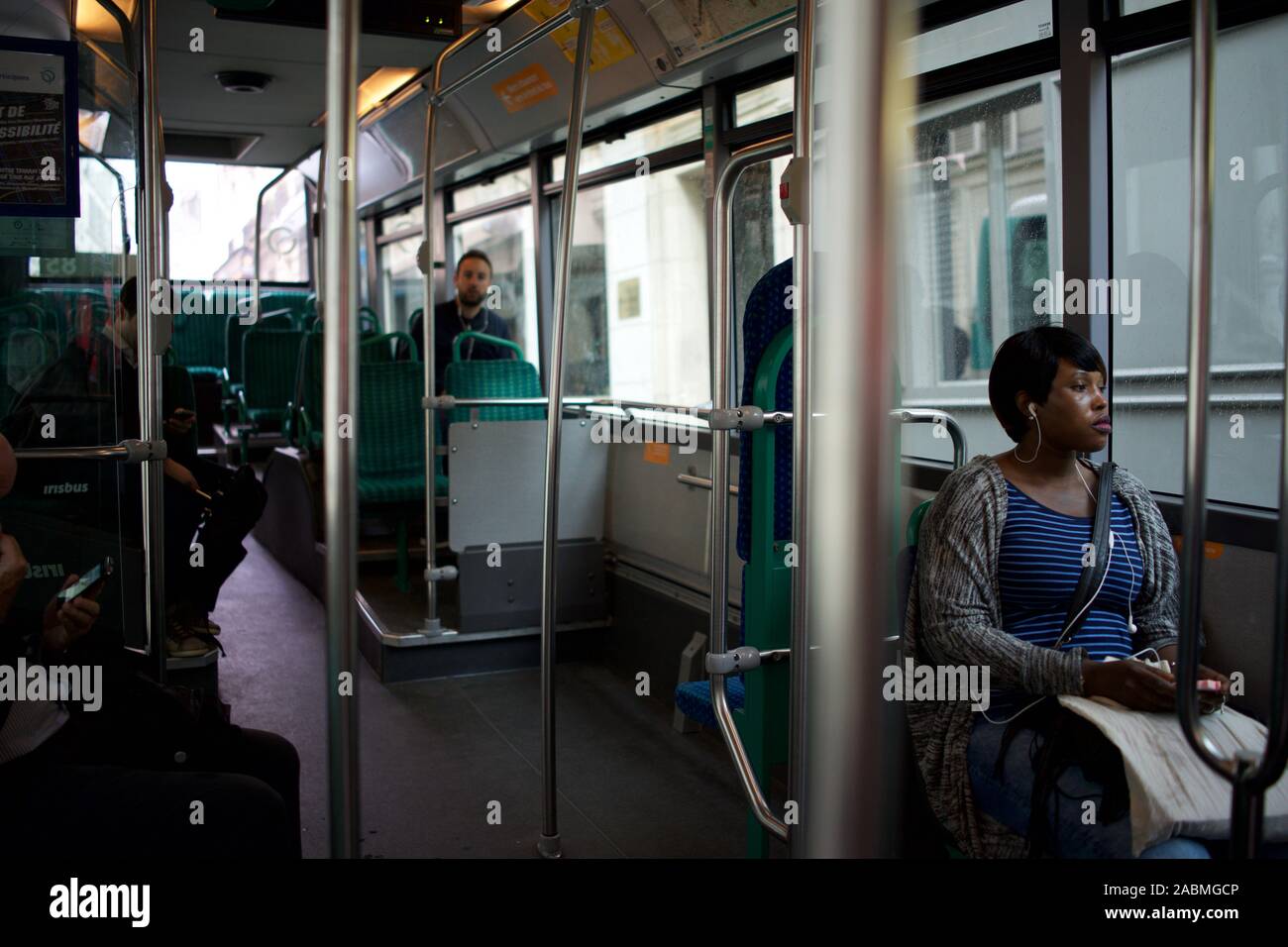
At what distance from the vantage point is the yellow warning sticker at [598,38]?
4922 mm

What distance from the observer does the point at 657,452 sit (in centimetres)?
490

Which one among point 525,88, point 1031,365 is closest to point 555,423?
point 1031,365

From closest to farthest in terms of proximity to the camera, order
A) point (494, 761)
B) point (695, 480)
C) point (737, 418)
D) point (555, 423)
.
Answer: point (737, 418) → point (555, 423) → point (494, 761) → point (695, 480)

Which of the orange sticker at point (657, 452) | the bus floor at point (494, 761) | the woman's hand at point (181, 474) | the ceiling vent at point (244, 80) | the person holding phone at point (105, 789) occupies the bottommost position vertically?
the bus floor at point (494, 761)

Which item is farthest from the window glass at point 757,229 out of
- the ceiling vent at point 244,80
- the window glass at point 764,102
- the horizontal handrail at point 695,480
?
the ceiling vent at point 244,80

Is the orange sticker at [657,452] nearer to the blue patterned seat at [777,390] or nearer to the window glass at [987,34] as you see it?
the window glass at [987,34]

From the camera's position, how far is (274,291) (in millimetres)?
11352

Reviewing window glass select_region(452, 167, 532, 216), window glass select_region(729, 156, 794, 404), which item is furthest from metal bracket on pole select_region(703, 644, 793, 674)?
window glass select_region(452, 167, 532, 216)

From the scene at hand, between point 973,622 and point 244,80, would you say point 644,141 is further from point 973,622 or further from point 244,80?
point 973,622

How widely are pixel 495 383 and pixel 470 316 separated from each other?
76 cm

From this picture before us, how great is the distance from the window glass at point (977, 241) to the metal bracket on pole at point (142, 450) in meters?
2.00

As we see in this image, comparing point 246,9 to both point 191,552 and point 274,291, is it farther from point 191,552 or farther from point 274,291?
point 274,291
